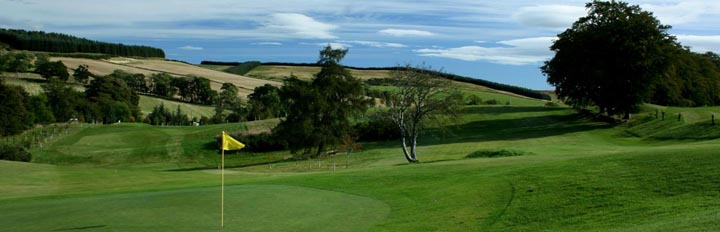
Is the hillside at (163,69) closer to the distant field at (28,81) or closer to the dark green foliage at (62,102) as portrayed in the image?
the distant field at (28,81)

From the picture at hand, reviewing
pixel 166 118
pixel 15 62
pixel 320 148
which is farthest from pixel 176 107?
pixel 320 148

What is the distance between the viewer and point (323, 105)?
202 ft

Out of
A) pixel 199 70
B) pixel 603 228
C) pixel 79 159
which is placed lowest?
pixel 79 159

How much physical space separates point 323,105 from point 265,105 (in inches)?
1729

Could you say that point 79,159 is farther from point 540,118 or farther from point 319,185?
point 540,118

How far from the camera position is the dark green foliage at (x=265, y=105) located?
3959 inches

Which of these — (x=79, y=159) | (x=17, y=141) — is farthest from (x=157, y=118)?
(x=79, y=159)

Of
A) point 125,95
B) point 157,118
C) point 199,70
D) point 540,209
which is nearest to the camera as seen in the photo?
point 540,209

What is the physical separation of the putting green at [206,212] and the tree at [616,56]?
4730 cm

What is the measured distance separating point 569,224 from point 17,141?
74469 millimetres

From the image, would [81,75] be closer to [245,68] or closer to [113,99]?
[113,99]

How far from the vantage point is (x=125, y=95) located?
107m

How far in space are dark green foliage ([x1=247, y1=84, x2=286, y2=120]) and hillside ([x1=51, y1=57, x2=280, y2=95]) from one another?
54.3 feet

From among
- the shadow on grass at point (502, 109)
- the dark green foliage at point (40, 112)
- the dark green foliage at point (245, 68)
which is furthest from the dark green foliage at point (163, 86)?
the shadow on grass at point (502, 109)
